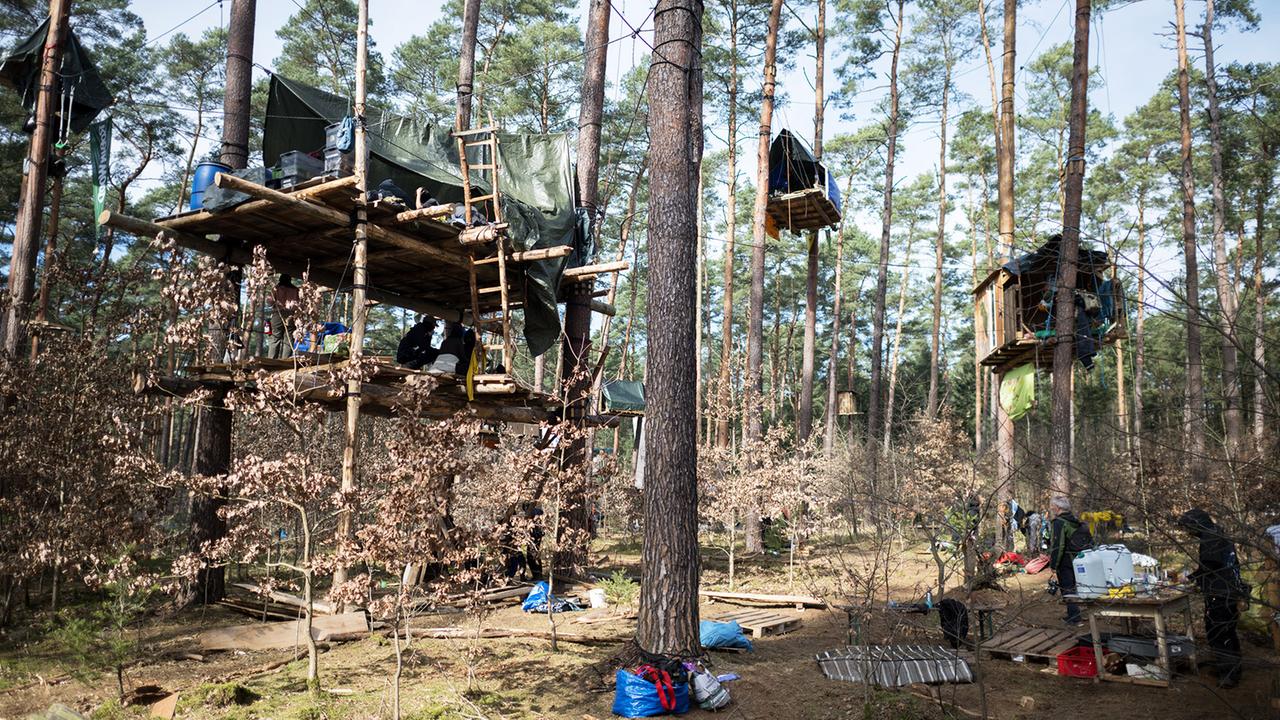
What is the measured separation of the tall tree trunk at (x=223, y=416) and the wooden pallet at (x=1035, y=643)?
9907mm

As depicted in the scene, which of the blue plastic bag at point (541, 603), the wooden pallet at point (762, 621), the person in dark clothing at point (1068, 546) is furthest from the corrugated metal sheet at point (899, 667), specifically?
the blue plastic bag at point (541, 603)

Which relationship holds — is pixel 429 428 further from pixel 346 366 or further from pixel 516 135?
pixel 516 135

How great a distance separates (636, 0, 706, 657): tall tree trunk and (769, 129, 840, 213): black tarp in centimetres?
887

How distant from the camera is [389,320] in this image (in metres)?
35.6

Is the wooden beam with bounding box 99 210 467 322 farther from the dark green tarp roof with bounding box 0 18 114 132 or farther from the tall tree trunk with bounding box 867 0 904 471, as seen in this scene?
the tall tree trunk with bounding box 867 0 904 471

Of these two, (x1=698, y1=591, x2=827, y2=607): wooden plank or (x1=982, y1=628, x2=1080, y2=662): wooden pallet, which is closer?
(x1=982, y1=628, x2=1080, y2=662): wooden pallet

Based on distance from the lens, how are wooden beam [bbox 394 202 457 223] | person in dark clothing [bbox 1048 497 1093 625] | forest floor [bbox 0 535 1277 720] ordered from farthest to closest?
person in dark clothing [bbox 1048 497 1093 625], wooden beam [bbox 394 202 457 223], forest floor [bbox 0 535 1277 720]

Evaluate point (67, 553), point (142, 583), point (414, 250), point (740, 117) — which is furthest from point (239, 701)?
point (740, 117)

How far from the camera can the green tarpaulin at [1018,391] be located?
1513cm

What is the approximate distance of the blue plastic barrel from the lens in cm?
987

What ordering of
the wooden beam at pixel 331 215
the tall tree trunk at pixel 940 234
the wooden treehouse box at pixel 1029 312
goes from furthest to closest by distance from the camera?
the tall tree trunk at pixel 940 234
the wooden treehouse box at pixel 1029 312
the wooden beam at pixel 331 215

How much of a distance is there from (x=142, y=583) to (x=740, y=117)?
26.2 m

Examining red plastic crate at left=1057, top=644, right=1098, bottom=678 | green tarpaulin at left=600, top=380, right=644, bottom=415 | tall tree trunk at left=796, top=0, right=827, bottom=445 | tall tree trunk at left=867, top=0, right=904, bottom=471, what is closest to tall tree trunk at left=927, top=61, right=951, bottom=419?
tall tree trunk at left=867, top=0, right=904, bottom=471

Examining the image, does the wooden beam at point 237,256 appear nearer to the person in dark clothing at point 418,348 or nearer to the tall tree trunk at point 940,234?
the person in dark clothing at point 418,348
